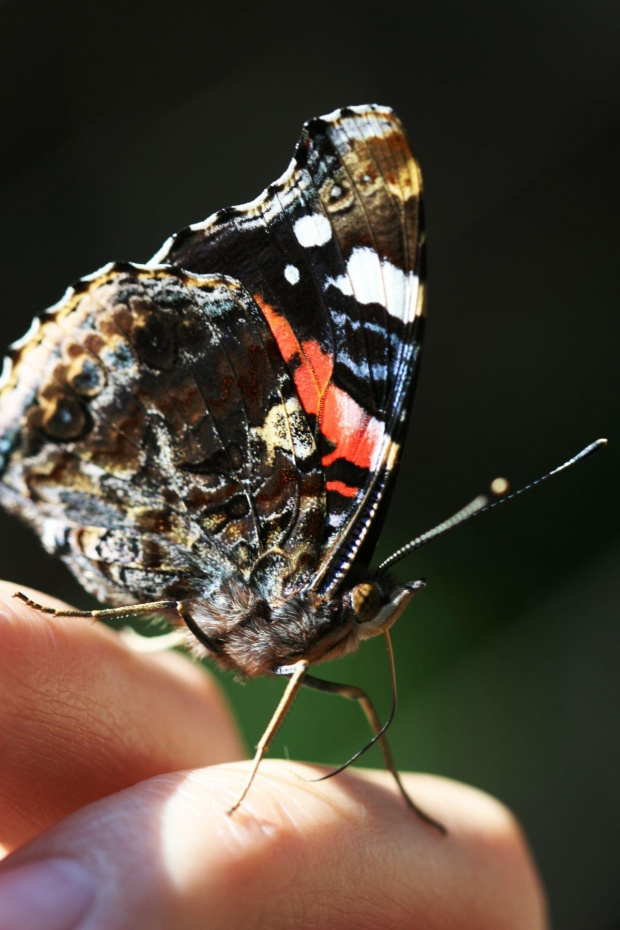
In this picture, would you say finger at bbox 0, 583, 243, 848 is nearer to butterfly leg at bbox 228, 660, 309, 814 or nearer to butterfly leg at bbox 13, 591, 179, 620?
butterfly leg at bbox 13, 591, 179, 620

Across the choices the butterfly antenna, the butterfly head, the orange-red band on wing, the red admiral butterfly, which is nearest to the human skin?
the red admiral butterfly

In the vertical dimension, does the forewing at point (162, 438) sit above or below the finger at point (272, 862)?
above

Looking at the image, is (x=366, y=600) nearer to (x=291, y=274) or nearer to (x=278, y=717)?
(x=278, y=717)

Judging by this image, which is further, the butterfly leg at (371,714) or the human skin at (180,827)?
the butterfly leg at (371,714)

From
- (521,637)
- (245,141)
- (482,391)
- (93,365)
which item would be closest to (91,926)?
(93,365)

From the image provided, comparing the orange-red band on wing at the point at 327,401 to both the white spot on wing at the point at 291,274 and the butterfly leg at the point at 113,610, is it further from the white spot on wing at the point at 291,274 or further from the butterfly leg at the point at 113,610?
the butterfly leg at the point at 113,610

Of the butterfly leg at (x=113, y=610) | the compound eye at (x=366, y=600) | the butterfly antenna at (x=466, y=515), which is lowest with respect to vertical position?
the compound eye at (x=366, y=600)

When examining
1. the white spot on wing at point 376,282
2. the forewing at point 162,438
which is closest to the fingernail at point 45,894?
the forewing at point 162,438

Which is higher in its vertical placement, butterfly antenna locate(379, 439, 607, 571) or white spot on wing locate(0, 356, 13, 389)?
white spot on wing locate(0, 356, 13, 389)
